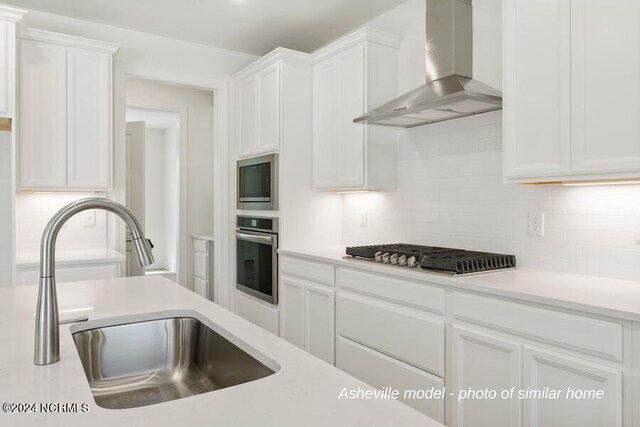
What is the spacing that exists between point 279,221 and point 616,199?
87.4 inches

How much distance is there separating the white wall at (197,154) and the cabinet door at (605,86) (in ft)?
15.1

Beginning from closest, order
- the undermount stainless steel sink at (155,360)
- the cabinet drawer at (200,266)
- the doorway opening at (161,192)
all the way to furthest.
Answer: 1. the undermount stainless steel sink at (155,360)
2. the cabinet drawer at (200,266)
3. the doorway opening at (161,192)

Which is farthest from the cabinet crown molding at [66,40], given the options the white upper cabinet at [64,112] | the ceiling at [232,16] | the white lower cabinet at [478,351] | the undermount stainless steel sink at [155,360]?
the undermount stainless steel sink at [155,360]

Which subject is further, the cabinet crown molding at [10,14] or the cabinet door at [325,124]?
the cabinet door at [325,124]

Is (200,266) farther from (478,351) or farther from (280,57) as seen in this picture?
(478,351)

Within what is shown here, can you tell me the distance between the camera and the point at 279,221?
11.6 ft

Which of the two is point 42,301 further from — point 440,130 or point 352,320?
point 440,130

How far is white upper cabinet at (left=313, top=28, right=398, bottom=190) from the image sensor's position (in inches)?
123

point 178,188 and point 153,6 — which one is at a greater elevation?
point 153,6

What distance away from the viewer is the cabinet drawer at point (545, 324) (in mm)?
1544

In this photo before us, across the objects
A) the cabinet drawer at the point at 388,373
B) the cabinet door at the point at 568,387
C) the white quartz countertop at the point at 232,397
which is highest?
the white quartz countertop at the point at 232,397

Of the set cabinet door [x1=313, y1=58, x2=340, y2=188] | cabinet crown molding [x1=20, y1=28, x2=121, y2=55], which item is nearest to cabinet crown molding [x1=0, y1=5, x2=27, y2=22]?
cabinet crown molding [x1=20, y1=28, x2=121, y2=55]

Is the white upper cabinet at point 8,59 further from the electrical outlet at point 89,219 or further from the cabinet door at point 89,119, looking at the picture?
the electrical outlet at point 89,219

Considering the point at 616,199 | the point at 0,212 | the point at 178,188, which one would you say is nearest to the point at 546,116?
the point at 616,199
